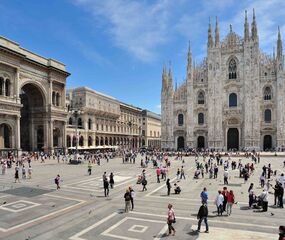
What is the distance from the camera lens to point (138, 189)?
56.6 feet

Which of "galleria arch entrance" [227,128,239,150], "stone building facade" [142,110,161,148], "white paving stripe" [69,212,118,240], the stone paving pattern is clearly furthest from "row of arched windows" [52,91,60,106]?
"stone building facade" [142,110,161,148]

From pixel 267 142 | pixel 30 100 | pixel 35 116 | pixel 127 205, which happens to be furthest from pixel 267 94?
pixel 127 205

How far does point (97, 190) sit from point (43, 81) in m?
34.6

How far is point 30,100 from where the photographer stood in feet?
155

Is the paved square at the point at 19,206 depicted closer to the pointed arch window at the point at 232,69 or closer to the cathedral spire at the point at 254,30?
the pointed arch window at the point at 232,69

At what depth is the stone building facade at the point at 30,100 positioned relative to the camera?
1480 inches

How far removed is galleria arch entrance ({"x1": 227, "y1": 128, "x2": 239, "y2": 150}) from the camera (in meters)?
59.9

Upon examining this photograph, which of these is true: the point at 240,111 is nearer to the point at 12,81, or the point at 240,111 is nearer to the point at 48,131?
the point at 48,131

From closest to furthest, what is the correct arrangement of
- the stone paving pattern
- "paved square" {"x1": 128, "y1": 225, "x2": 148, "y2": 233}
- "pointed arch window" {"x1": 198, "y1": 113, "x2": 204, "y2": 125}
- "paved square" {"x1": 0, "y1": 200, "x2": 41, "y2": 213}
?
the stone paving pattern, "paved square" {"x1": 128, "y1": 225, "x2": 148, "y2": 233}, "paved square" {"x1": 0, "y1": 200, "x2": 41, "y2": 213}, "pointed arch window" {"x1": 198, "y1": 113, "x2": 204, "y2": 125}

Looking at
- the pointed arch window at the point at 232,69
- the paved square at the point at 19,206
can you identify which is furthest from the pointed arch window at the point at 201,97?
the paved square at the point at 19,206

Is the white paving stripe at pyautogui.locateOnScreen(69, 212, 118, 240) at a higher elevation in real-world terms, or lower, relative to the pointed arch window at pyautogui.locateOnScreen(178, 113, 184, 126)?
lower

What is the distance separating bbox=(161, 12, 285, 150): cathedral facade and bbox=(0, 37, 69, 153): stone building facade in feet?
88.1

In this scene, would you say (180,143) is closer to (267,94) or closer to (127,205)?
(267,94)

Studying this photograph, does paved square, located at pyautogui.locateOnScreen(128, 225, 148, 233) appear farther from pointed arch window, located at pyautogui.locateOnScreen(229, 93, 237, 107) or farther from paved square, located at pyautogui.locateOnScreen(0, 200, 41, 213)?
pointed arch window, located at pyautogui.locateOnScreen(229, 93, 237, 107)
